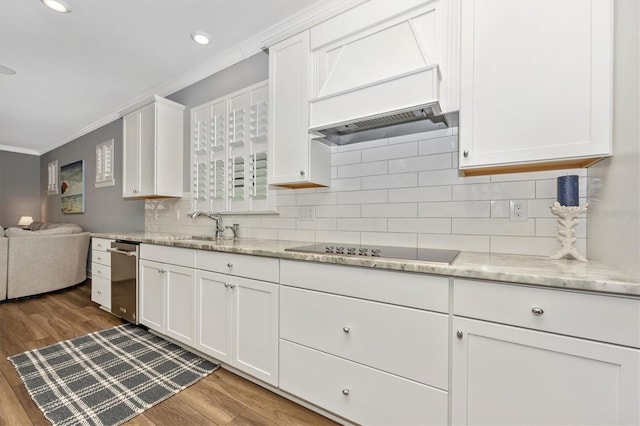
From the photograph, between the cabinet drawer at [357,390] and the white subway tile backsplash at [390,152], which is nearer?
the cabinet drawer at [357,390]

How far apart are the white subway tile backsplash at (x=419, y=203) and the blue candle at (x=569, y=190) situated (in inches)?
5.3

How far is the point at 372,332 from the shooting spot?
1.34m

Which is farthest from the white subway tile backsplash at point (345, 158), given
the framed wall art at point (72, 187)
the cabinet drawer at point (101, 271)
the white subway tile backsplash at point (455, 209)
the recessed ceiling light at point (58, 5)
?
the framed wall art at point (72, 187)

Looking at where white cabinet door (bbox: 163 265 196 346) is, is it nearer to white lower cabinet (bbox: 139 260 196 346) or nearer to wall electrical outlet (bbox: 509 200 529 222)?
white lower cabinet (bbox: 139 260 196 346)

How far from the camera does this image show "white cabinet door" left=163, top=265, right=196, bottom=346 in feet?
7.03

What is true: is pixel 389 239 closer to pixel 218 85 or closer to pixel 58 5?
pixel 218 85

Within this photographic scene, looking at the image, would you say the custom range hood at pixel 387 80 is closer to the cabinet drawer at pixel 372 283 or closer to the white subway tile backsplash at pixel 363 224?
the white subway tile backsplash at pixel 363 224

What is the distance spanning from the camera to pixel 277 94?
208 cm

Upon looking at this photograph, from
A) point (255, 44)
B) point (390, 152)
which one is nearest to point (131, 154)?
point (255, 44)

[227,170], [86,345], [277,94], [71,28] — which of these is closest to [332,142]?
[277,94]

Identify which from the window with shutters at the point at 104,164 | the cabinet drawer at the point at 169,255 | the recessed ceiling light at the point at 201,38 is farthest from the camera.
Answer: the window with shutters at the point at 104,164

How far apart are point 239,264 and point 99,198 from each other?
14.5 feet

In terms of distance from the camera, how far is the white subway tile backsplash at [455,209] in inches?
64.4

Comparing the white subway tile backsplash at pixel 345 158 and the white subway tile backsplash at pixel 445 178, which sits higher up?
the white subway tile backsplash at pixel 345 158
